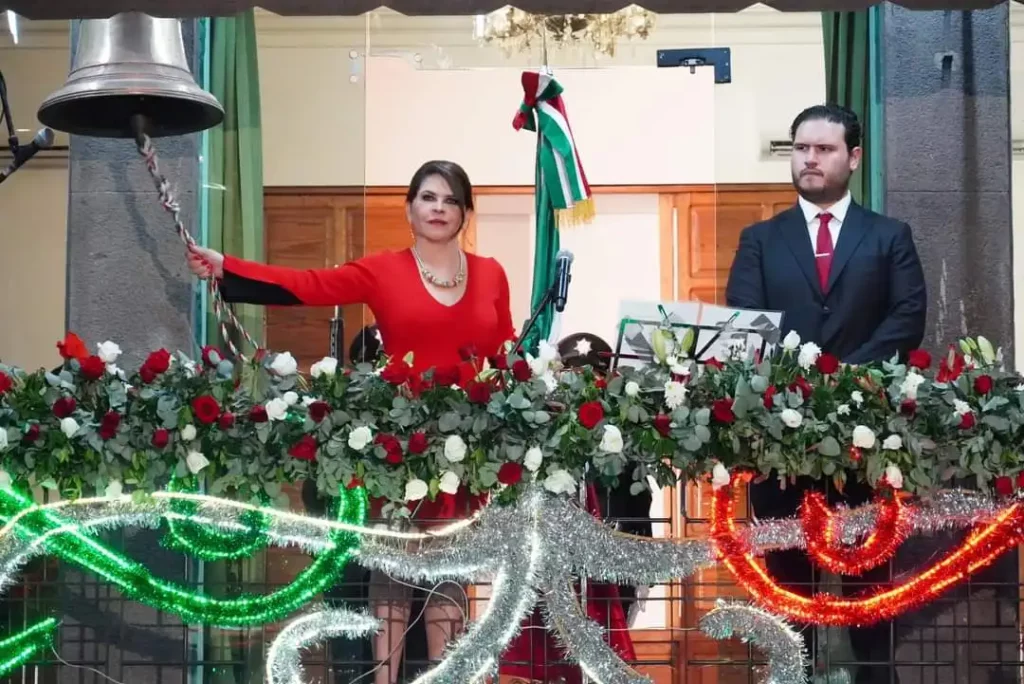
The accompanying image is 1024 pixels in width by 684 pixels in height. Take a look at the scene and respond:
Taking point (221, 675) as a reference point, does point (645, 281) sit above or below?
above

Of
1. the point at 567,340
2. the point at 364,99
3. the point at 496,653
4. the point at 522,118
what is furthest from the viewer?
the point at 364,99

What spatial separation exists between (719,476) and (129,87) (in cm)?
233

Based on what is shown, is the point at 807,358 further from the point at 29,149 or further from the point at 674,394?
the point at 29,149

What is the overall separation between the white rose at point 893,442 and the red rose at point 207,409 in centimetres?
206

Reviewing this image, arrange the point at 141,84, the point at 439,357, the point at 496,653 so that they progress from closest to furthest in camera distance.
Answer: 1. the point at 496,653
2. the point at 141,84
3. the point at 439,357

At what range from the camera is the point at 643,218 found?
10.1m

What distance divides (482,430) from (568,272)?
990mm

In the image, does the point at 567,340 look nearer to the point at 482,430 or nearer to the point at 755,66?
the point at 482,430

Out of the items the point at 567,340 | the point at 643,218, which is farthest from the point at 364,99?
the point at 567,340

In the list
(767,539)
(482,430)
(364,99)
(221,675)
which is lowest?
(221,675)

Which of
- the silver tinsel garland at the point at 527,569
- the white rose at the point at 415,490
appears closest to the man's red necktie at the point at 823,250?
the silver tinsel garland at the point at 527,569

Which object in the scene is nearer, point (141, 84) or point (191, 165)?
point (141, 84)

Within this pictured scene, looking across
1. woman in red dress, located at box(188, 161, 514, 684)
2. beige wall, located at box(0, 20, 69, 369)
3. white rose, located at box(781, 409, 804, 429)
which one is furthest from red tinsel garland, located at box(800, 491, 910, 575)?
beige wall, located at box(0, 20, 69, 369)

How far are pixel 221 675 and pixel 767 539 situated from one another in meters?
2.29
